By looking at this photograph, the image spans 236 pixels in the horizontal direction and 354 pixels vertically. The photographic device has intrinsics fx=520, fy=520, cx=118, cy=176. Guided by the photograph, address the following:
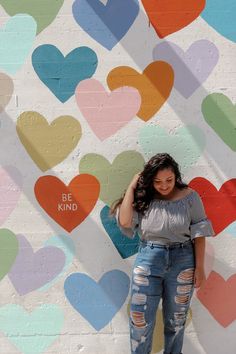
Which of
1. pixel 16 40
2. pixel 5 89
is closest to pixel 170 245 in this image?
pixel 5 89

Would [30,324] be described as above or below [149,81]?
below

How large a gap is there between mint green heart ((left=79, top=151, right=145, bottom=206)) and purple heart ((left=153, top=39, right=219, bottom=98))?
0.54m

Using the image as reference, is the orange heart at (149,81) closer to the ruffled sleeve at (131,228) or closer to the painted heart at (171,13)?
the painted heart at (171,13)

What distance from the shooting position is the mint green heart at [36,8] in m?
3.25

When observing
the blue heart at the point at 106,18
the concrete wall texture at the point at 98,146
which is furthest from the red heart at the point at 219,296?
the blue heart at the point at 106,18

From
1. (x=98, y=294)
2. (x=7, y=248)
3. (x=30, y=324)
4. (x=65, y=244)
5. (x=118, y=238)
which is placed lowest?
(x=30, y=324)

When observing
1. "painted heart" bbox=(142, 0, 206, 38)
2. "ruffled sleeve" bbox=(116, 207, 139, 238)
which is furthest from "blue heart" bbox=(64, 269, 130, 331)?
"painted heart" bbox=(142, 0, 206, 38)

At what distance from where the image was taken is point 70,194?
3344 mm

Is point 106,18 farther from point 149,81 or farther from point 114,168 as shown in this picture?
point 114,168

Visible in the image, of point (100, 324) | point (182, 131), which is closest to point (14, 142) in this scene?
point (182, 131)

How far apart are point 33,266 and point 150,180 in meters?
1.01

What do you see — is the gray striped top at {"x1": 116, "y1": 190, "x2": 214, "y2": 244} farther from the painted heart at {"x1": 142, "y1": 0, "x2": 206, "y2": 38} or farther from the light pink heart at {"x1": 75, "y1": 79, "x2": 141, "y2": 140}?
the painted heart at {"x1": 142, "y1": 0, "x2": 206, "y2": 38}

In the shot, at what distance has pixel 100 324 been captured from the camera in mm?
3424

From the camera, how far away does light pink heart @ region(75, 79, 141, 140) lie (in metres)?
3.29
